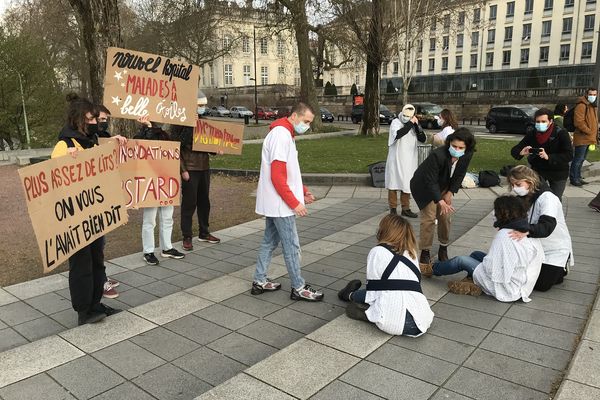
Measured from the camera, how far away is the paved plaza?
118 inches

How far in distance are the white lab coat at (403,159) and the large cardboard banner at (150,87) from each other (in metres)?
3.31

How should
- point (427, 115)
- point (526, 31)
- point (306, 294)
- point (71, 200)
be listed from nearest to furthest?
1. point (71, 200)
2. point (306, 294)
3. point (427, 115)
4. point (526, 31)

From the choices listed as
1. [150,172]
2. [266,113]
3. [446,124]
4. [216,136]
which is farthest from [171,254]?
[266,113]

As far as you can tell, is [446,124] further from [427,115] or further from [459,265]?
[427,115]

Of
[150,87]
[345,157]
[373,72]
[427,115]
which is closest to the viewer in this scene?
[150,87]

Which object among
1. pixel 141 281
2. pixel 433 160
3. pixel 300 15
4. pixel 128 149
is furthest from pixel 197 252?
pixel 300 15

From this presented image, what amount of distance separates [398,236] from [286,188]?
1.01m

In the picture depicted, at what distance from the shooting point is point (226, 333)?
3826 mm

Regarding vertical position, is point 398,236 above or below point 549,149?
below

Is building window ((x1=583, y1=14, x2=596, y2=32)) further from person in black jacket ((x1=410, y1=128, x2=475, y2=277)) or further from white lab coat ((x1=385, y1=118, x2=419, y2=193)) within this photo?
person in black jacket ((x1=410, y1=128, x2=475, y2=277))

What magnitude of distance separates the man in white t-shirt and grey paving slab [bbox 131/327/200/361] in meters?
1.16

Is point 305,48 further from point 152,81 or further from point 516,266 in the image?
point 516,266

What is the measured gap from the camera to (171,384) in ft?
10.2

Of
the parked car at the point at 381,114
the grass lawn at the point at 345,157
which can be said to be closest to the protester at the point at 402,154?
the grass lawn at the point at 345,157
